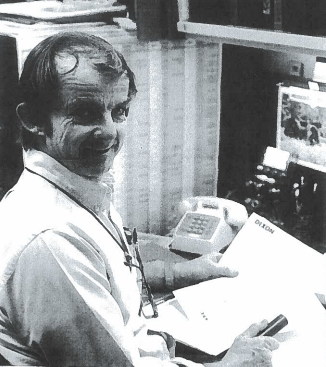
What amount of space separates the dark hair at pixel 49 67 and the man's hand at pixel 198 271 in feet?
1.88

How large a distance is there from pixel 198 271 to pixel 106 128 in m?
0.54

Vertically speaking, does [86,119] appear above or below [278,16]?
below

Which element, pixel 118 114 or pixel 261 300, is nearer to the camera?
pixel 118 114

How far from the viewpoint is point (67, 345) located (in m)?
0.90

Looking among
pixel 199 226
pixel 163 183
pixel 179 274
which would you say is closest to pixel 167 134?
pixel 163 183

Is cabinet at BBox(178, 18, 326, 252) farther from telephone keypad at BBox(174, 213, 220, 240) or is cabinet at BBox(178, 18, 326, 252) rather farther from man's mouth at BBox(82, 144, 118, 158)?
man's mouth at BBox(82, 144, 118, 158)

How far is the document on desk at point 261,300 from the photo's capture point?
1.16 metres

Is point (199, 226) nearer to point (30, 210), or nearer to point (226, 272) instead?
point (226, 272)

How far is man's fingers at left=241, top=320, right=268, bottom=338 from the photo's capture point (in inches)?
45.5

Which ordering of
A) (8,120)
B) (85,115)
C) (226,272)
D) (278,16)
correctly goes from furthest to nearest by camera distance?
(8,120) < (226,272) < (278,16) < (85,115)

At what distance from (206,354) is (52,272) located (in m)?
0.47

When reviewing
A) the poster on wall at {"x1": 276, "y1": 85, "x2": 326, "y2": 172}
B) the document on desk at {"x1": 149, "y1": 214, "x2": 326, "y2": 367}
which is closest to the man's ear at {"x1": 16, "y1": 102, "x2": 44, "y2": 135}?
the document on desk at {"x1": 149, "y1": 214, "x2": 326, "y2": 367}

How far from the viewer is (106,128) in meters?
1.01

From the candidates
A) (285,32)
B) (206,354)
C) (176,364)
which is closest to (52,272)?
(176,364)
